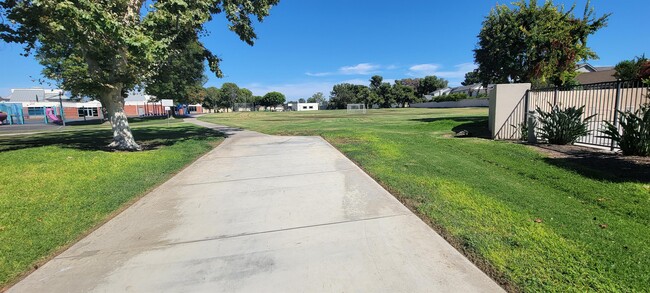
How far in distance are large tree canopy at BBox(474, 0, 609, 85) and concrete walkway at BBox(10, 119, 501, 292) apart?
16.5 meters

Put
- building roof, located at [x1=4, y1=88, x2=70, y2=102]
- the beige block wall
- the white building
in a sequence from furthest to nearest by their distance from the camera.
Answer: the white building, building roof, located at [x1=4, y1=88, x2=70, y2=102], the beige block wall

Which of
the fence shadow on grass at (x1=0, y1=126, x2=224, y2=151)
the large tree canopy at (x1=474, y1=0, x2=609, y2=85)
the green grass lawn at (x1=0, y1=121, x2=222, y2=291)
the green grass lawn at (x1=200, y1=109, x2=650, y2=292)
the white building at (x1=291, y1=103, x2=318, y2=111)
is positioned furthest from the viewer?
the white building at (x1=291, y1=103, x2=318, y2=111)

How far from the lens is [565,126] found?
9977mm

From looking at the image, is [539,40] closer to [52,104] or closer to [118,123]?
[118,123]

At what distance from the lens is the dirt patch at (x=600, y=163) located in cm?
629

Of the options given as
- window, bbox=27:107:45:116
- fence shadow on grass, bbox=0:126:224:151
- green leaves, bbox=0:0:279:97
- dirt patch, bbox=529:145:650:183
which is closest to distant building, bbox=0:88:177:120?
window, bbox=27:107:45:116

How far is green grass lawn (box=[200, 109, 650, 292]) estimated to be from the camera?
2.95 meters

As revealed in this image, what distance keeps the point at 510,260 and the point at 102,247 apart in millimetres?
4327

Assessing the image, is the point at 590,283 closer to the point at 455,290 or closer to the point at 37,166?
the point at 455,290

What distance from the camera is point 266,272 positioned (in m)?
3.16

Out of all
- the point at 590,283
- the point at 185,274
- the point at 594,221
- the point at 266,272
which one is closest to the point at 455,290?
the point at 590,283

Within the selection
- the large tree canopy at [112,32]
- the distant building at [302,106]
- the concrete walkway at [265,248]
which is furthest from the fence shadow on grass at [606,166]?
the distant building at [302,106]

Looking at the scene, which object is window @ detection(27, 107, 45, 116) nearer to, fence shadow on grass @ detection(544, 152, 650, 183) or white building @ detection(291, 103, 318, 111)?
fence shadow on grass @ detection(544, 152, 650, 183)

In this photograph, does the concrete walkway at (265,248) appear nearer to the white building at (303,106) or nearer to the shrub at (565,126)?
the shrub at (565,126)
